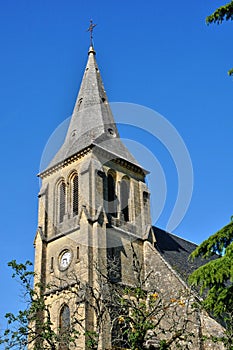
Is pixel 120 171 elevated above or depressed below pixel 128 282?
above

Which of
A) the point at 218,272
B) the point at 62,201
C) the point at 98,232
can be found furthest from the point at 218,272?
the point at 62,201

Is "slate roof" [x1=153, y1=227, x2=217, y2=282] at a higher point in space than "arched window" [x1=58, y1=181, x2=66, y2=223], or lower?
lower

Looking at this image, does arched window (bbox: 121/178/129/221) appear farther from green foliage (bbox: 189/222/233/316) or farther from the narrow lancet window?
green foliage (bbox: 189/222/233/316)

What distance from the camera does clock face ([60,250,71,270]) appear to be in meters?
28.6

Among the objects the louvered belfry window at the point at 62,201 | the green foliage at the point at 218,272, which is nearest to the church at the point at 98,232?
the louvered belfry window at the point at 62,201

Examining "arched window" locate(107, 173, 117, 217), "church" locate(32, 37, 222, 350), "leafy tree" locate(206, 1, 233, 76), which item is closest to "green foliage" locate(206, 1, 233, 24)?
"leafy tree" locate(206, 1, 233, 76)

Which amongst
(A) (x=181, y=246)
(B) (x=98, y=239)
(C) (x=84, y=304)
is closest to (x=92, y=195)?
(B) (x=98, y=239)

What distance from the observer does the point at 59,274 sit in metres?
29.0

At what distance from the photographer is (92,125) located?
112ft

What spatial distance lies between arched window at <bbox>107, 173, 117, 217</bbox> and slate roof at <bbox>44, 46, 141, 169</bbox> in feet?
5.17

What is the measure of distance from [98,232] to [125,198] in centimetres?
530

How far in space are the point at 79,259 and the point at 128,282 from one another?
3.23 meters

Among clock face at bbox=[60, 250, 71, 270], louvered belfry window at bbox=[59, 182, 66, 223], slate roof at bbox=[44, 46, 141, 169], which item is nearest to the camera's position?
clock face at bbox=[60, 250, 71, 270]

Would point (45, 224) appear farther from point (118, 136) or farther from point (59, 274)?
point (118, 136)
